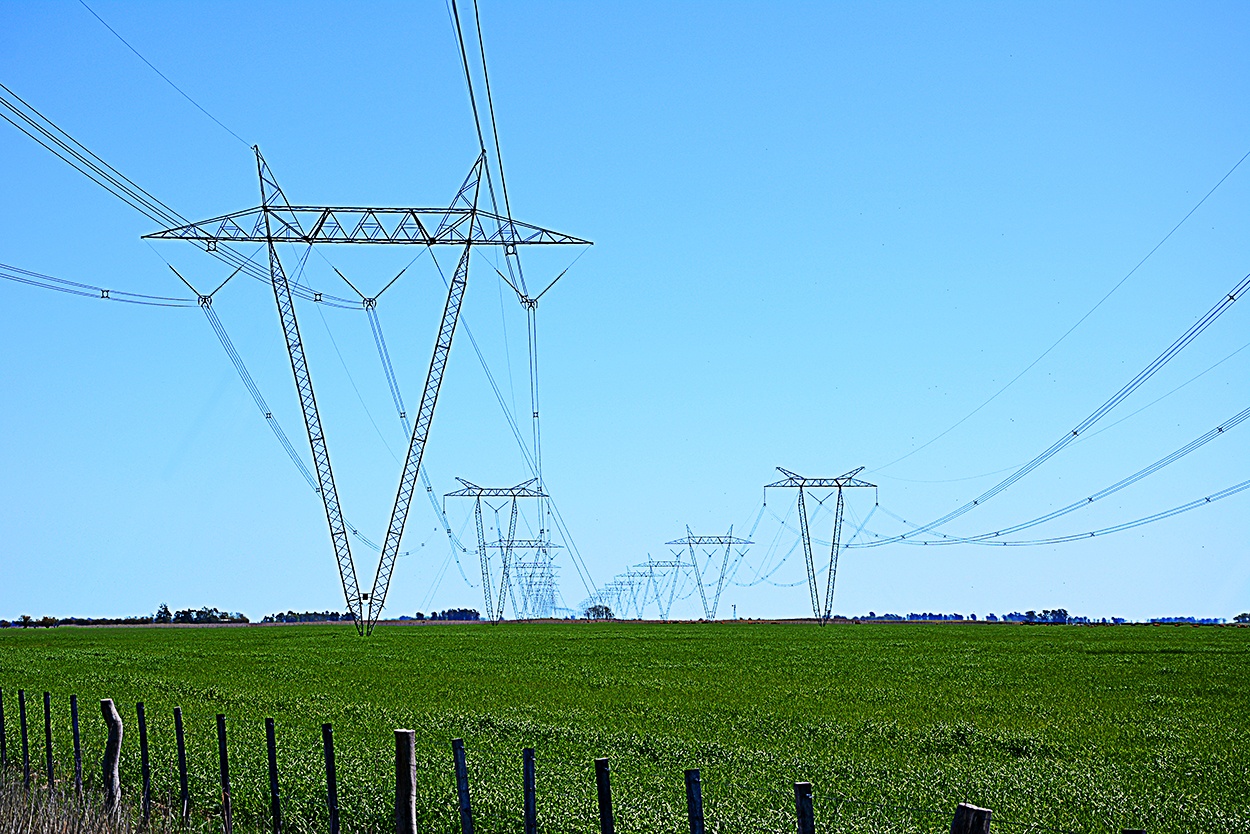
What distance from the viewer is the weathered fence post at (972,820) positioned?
766 cm

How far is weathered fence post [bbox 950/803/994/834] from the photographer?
7.66 metres

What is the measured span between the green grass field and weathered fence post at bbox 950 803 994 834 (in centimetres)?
859

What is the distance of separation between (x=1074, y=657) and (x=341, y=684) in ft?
116

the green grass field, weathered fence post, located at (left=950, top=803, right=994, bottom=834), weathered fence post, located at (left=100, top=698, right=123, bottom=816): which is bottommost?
the green grass field

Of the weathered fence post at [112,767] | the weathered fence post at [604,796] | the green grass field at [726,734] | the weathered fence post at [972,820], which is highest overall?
the weathered fence post at [972,820]

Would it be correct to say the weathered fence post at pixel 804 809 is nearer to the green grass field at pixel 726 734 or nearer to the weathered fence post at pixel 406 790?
the weathered fence post at pixel 406 790

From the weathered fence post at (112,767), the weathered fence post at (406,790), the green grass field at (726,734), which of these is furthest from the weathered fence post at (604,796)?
the weathered fence post at (112,767)

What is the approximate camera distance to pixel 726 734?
2686cm

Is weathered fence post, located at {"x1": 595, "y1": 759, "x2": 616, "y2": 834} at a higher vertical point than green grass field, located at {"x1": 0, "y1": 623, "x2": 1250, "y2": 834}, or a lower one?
higher

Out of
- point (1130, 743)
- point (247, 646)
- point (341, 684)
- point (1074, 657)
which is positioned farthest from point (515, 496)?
point (1130, 743)

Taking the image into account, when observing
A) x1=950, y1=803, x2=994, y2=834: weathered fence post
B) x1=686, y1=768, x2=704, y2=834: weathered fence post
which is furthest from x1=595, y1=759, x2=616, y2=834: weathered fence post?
x1=950, y1=803, x2=994, y2=834: weathered fence post

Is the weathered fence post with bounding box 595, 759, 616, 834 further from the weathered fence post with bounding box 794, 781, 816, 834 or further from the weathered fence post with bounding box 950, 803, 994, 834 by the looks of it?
the weathered fence post with bounding box 950, 803, 994, 834

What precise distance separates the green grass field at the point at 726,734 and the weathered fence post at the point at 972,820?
859cm

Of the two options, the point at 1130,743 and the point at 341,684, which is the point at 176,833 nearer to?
the point at 1130,743
